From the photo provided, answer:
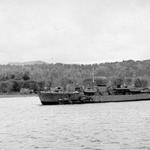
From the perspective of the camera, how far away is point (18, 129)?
64375mm

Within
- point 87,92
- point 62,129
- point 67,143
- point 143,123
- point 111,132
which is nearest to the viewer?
point 67,143

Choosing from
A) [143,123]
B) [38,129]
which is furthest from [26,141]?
[143,123]

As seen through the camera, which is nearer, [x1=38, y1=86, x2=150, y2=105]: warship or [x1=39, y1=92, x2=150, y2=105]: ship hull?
[x1=39, y1=92, x2=150, y2=105]: ship hull

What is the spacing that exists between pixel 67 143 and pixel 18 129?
1720cm

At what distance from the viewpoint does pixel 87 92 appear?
14125 cm

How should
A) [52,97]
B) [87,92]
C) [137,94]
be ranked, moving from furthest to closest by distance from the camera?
[137,94] → [87,92] → [52,97]

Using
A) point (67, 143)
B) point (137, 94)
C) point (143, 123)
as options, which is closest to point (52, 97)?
point (137, 94)

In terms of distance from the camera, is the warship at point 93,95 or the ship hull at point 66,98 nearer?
the ship hull at point 66,98

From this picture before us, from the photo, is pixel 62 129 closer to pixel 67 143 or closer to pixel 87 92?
pixel 67 143

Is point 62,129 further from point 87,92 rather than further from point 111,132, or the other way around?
point 87,92

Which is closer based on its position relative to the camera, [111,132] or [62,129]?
[111,132]

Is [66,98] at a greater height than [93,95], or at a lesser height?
lesser

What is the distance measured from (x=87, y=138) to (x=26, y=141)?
5524 mm

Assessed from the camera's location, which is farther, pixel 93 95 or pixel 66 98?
pixel 93 95
